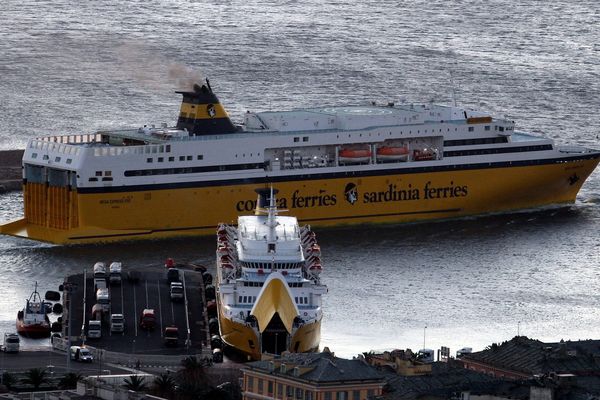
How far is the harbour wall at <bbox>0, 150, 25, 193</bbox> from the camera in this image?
118 meters

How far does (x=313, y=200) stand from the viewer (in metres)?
113

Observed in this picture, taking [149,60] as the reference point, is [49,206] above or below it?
below

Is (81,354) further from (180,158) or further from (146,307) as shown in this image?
(180,158)

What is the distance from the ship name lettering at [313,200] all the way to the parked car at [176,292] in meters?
17.5

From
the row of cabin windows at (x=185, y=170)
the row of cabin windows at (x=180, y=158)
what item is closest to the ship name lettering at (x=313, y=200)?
the row of cabin windows at (x=185, y=170)

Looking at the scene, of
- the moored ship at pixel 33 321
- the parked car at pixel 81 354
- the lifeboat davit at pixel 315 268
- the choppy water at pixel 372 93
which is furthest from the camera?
the choppy water at pixel 372 93

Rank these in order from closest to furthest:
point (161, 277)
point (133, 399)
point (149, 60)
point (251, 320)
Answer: point (133, 399)
point (251, 320)
point (161, 277)
point (149, 60)

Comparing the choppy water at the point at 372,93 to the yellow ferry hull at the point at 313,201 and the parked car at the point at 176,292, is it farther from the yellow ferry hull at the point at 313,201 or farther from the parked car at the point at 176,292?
the parked car at the point at 176,292

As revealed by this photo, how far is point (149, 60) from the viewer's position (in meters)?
142

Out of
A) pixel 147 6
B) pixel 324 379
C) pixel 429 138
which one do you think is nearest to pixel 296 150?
pixel 429 138

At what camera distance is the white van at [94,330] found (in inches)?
3504

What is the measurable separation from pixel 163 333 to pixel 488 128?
2929 centimetres

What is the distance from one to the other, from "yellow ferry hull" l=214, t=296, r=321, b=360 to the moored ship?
4.78 m

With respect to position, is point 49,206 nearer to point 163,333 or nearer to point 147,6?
point 163,333
